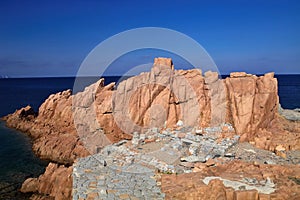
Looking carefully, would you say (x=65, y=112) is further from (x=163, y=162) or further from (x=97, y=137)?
(x=163, y=162)

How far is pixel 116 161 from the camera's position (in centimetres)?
1608

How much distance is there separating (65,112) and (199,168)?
1158 inches

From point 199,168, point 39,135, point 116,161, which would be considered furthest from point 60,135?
point 199,168

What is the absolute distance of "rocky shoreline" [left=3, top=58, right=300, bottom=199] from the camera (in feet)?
42.2

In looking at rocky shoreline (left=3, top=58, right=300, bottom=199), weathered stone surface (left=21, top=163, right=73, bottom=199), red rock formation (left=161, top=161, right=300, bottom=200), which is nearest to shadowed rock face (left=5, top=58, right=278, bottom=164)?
rocky shoreline (left=3, top=58, right=300, bottom=199)

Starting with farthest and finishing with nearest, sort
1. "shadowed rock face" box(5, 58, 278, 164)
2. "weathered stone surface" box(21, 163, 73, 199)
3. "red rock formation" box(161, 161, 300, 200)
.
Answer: "shadowed rock face" box(5, 58, 278, 164) → "weathered stone surface" box(21, 163, 73, 199) → "red rock formation" box(161, 161, 300, 200)

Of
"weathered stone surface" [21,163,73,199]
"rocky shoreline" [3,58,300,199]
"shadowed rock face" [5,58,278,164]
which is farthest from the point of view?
"shadowed rock face" [5,58,278,164]

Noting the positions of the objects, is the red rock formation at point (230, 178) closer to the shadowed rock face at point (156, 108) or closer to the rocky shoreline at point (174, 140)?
the rocky shoreline at point (174, 140)

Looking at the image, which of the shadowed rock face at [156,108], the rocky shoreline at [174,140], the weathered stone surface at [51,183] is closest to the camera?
the rocky shoreline at [174,140]

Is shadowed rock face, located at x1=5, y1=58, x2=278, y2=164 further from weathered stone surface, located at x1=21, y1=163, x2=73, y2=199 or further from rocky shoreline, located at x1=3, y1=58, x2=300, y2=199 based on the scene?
weathered stone surface, located at x1=21, y1=163, x2=73, y2=199

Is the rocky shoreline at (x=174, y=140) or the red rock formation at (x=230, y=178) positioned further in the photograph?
the rocky shoreline at (x=174, y=140)

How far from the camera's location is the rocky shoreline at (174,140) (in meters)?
12.9

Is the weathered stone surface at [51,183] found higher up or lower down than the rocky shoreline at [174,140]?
lower down

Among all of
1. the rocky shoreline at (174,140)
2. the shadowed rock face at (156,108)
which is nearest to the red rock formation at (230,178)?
the rocky shoreline at (174,140)
